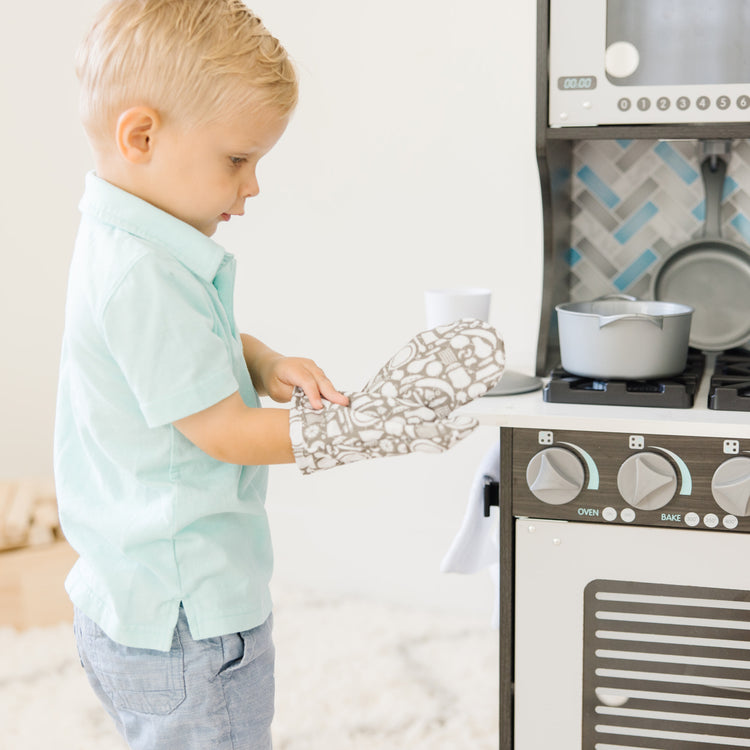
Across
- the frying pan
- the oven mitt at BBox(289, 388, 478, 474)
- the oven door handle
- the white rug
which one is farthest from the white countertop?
the white rug

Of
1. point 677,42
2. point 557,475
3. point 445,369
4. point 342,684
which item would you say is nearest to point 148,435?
point 445,369

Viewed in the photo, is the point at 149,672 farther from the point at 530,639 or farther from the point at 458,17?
the point at 458,17

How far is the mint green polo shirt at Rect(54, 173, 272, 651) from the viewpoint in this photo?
0.98 metres

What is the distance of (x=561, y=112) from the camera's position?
1604 millimetres

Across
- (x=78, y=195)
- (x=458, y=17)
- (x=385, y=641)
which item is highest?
(x=458, y=17)

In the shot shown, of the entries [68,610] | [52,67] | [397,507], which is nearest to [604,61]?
[397,507]

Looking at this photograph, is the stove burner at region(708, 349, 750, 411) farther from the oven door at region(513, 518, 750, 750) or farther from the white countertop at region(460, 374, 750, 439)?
the oven door at region(513, 518, 750, 750)

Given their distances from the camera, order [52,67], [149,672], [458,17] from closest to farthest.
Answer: [149,672] < [458,17] < [52,67]

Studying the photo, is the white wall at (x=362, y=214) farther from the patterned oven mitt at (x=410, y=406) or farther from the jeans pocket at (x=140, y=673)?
the jeans pocket at (x=140, y=673)

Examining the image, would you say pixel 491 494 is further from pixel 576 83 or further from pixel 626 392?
pixel 576 83

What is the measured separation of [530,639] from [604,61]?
0.92 metres

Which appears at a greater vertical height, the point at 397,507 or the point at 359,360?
the point at 359,360

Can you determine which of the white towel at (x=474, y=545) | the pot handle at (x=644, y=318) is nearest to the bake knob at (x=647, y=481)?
the pot handle at (x=644, y=318)

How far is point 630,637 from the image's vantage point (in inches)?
58.7
